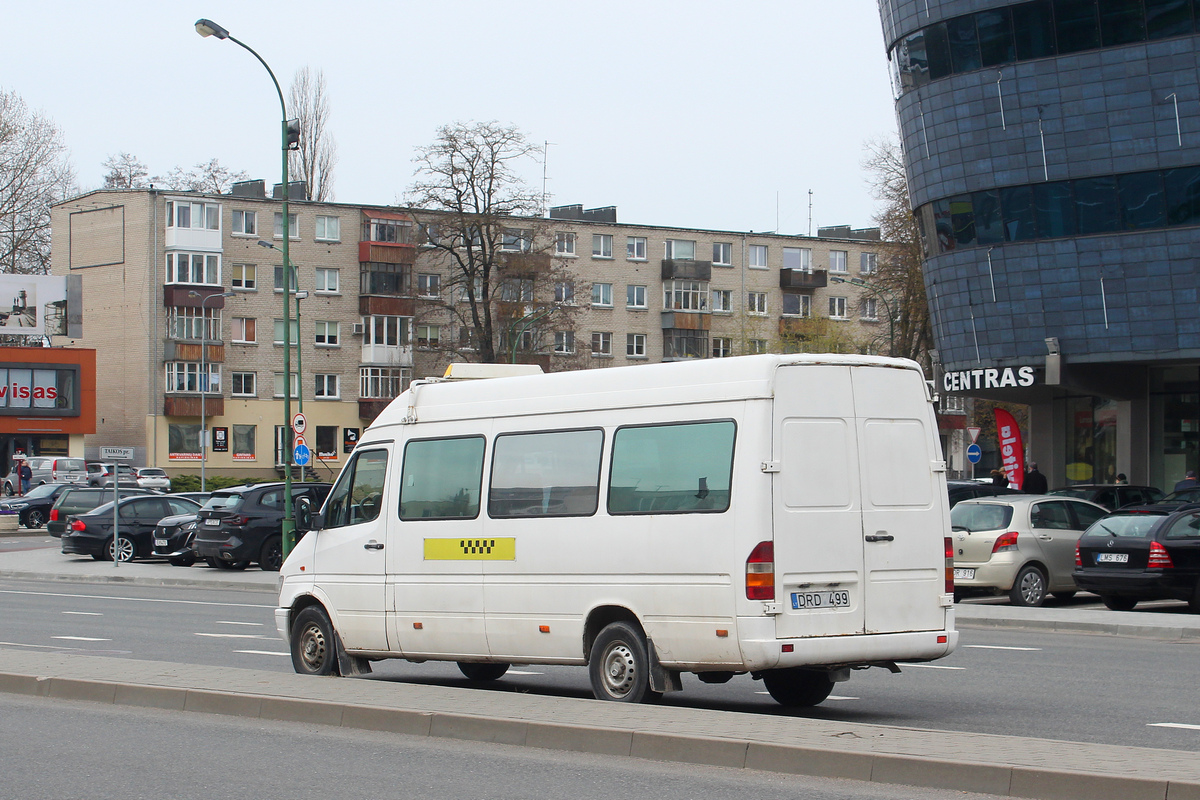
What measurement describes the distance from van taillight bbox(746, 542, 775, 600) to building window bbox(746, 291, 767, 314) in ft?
270

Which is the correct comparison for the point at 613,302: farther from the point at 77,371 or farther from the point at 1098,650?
the point at 1098,650

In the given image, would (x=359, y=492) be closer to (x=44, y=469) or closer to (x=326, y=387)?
(x=44, y=469)

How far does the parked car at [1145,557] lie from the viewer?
19172 mm

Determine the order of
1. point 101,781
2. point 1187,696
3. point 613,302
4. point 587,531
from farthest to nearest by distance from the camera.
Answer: point 613,302 < point 1187,696 < point 587,531 < point 101,781

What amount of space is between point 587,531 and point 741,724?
7.26 feet

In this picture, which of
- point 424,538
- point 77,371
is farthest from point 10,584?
point 77,371

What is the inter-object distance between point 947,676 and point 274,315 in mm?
68993

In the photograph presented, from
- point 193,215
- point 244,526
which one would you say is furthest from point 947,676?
Result: point 193,215

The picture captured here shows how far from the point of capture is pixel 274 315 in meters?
78.8

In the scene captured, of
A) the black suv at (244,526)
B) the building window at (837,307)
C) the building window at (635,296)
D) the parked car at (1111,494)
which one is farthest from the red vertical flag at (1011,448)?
the building window at (837,307)

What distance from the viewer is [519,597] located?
11125 mm

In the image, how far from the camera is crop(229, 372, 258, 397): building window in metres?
77.2

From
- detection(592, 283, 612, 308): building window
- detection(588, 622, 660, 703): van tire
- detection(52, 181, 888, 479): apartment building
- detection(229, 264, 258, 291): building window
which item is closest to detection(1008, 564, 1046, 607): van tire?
detection(588, 622, 660, 703): van tire

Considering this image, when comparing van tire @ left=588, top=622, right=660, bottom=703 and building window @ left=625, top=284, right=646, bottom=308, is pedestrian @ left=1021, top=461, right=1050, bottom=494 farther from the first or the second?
building window @ left=625, top=284, right=646, bottom=308
